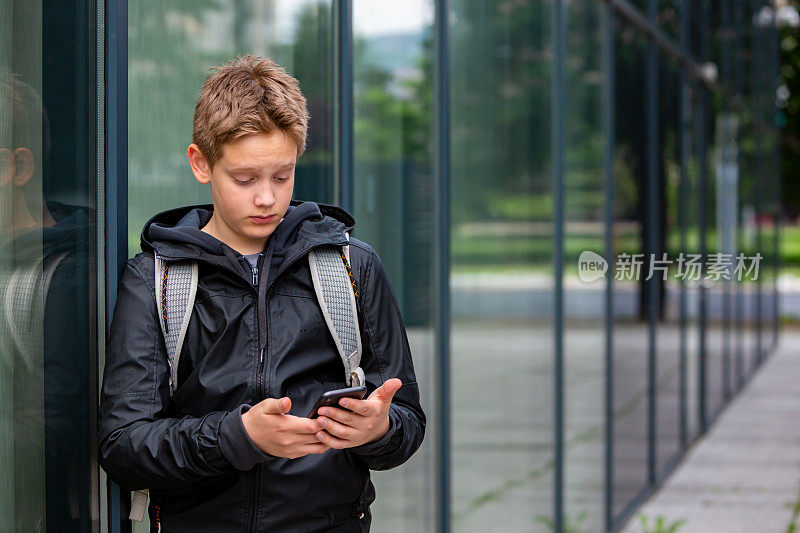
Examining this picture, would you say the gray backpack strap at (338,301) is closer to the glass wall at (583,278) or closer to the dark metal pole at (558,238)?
the dark metal pole at (558,238)

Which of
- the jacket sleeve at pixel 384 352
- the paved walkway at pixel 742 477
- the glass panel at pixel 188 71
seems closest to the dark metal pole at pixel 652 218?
the paved walkway at pixel 742 477

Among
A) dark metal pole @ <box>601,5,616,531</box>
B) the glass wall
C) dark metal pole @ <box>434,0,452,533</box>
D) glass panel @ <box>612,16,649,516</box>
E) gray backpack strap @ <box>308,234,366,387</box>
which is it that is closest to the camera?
gray backpack strap @ <box>308,234,366,387</box>

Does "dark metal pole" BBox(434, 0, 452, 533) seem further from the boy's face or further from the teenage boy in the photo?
the boy's face

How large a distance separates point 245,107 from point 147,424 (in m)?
0.58

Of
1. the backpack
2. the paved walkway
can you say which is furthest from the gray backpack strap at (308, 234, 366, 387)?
the paved walkway

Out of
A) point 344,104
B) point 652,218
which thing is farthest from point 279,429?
point 652,218

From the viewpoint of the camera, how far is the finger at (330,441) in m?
1.86

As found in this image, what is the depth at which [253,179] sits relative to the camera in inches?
80.0

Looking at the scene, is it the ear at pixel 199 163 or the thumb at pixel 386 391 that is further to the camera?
the ear at pixel 199 163

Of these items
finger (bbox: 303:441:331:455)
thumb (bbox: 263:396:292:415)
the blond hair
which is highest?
the blond hair

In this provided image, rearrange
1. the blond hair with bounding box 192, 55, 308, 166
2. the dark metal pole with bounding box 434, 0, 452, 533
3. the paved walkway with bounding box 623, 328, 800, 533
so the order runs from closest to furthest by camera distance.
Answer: the blond hair with bounding box 192, 55, 308, 166 → the dark metal pole with bounding box 434, 0, 452, 533 → the paved walkway with bounding box 623, 328, 800, 533

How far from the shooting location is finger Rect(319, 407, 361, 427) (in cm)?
183

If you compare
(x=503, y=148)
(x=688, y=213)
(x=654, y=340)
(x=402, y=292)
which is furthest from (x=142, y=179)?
(x=688, y=213)

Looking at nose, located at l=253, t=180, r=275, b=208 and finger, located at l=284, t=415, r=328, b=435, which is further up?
nose, located at l=253, t=180, r=275, b=208
